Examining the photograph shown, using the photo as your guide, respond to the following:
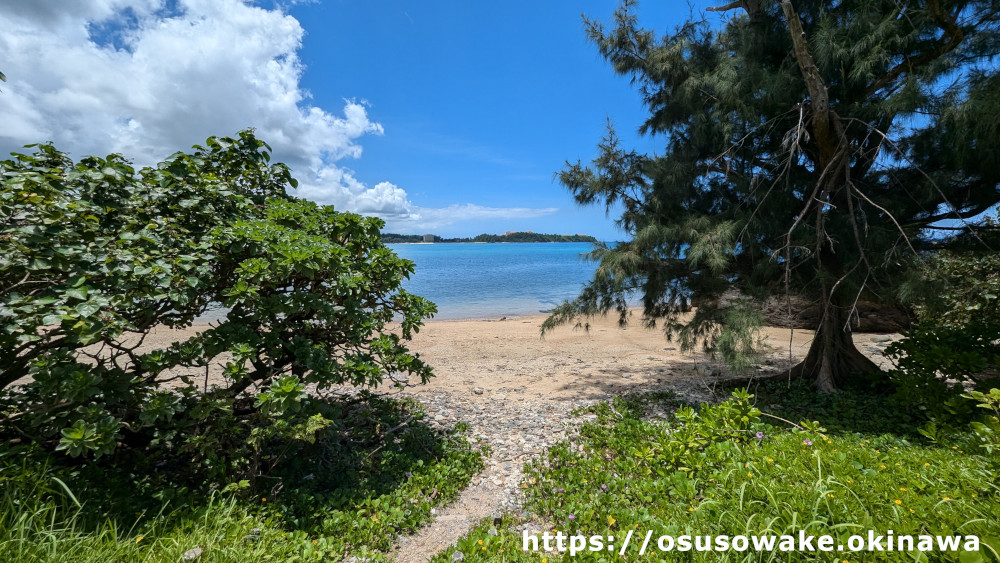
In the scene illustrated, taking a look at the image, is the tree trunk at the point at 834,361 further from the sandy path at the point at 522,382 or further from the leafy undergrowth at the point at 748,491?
the leafy undergrowth at the point at 748,491

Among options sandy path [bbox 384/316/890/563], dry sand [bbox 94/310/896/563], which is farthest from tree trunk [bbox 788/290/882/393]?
sandy path [bbox 384/316/890/563]

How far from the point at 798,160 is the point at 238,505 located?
7664 mm

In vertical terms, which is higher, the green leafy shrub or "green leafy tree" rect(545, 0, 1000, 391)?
"green leafy tree" rect(545, 0, 1000, 391)

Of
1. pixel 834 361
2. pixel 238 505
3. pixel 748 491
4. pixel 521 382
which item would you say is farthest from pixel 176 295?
pixel 834 361

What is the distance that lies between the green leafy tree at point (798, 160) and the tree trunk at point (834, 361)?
1.2 inches

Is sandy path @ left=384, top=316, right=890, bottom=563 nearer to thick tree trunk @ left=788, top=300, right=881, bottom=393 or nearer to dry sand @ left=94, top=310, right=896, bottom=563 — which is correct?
dry sand @ left=94, top=310, right=896, bottom=563

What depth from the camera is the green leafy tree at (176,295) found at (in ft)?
7.62

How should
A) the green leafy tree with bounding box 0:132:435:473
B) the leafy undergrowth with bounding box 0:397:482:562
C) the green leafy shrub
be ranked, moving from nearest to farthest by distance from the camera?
the leafy undergrowth with bounding box 0:397:482:562 < the green leafy tree with bounding box 0:132:435:473 < the green leafy shrub

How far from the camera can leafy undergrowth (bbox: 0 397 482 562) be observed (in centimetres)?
218

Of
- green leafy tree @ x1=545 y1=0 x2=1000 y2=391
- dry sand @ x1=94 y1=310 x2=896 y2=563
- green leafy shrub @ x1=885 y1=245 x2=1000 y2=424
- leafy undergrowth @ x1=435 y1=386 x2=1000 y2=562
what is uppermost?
green leafy tree @ x1=545 y1=0 x2=1000 y2=391

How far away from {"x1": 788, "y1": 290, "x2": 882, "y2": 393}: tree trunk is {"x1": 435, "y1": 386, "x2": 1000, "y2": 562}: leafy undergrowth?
2.05 meters

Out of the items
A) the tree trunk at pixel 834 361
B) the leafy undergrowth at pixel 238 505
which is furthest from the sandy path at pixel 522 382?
the tree trunk at pixel 834 361

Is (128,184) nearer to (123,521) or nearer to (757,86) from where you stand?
(123,521)

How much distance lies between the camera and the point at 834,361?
6.60 metres
